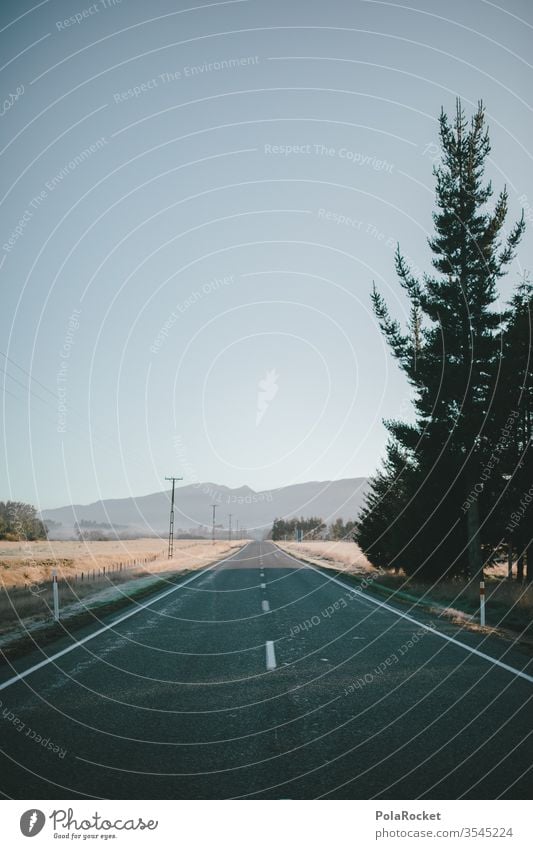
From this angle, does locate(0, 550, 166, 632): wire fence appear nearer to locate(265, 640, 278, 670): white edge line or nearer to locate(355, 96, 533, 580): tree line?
locate(265, 640, 278, 670): white edge line

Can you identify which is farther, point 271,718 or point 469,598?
point 469,598

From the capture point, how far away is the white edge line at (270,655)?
27.7 feet

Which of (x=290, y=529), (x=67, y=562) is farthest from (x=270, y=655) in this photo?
(x=290, y=529)

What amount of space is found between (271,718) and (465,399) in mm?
16340

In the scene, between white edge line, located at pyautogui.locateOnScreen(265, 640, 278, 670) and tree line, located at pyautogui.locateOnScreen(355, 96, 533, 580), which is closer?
white edge line, located at pyautogui.locateOnScreen(265, 640, 278, 670)

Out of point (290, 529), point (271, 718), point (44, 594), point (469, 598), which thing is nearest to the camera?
point (271, 718)

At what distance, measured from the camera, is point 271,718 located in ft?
19.5

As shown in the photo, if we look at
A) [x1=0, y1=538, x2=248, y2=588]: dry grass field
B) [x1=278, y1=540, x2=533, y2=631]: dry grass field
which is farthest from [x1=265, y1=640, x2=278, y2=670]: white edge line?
[x1=0, y1=538, x2=248, y2=588]: dry grass field

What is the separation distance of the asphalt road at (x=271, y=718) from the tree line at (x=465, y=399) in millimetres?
10202

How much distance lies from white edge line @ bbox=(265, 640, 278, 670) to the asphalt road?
0.09ft
